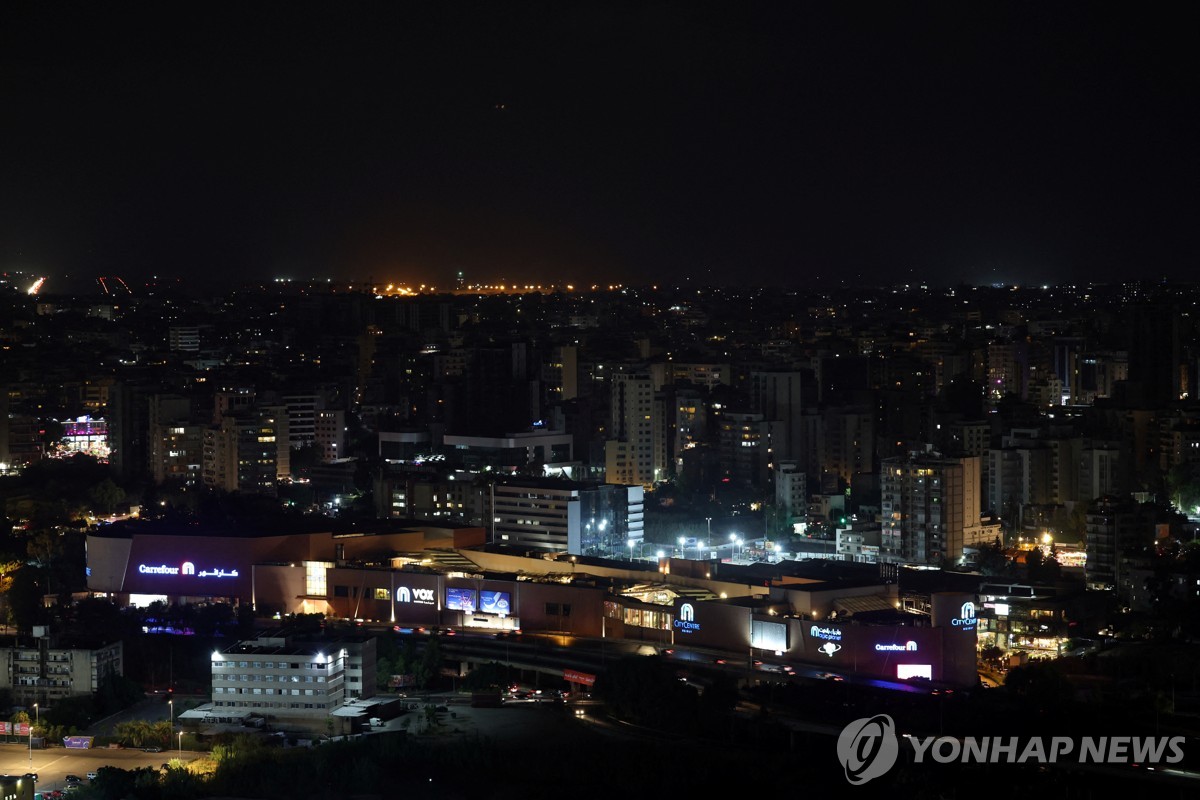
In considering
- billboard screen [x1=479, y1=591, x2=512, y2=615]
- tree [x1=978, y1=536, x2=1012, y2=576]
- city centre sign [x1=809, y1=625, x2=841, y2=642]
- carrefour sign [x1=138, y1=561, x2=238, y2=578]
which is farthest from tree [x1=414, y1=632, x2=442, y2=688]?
tree [x1=978, y1=536, x2=1012, y2=576]

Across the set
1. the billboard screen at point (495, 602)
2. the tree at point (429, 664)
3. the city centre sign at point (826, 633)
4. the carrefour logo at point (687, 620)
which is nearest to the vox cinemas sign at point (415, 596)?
the billboard screen at point (495, 602)

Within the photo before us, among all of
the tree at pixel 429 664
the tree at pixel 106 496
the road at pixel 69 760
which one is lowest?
the road at pixel 69 760

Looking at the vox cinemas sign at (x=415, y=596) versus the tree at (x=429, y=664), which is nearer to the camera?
the tree at (x=429, y=664)

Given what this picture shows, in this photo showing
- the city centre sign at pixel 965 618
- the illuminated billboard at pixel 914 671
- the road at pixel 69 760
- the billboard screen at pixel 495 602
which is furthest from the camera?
the billboard screen at pixel 495 602

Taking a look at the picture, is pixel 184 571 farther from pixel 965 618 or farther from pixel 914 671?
pixel 965 618

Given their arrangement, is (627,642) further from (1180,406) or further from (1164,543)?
(1180,406)

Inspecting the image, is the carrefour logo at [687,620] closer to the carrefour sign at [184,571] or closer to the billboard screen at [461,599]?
the billboard screen at [461,599]

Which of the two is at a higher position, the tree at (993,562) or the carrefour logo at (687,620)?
the tree at (993,562)

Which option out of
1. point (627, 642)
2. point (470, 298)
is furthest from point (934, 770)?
point (470, 298)
